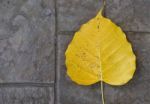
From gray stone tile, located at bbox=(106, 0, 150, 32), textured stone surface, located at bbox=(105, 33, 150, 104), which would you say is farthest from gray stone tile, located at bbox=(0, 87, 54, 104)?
gray stone tile, located at bbox=(106, 0, 150, 32)

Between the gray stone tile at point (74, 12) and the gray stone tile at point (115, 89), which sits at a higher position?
the gray stone tile at point (74, 12)

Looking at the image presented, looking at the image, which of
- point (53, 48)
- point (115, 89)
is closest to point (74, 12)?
point (53, 48)

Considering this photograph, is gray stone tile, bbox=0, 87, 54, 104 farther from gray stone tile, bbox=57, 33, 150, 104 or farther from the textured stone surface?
the textured stone surface

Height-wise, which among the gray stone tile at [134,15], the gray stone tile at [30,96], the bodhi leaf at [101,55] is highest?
the gray stone tile at [134,15]

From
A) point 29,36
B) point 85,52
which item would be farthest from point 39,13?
point 85,52

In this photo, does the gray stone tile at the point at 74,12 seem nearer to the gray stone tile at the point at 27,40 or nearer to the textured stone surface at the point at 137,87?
the gray stone tile at the point at 27,40

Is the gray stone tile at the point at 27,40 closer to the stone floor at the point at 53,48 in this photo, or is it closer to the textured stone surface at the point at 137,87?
the stone floor at the point at 53,48

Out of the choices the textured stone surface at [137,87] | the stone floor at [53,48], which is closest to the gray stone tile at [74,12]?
the stone floor at [53,48]

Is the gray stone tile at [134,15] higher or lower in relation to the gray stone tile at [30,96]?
higher

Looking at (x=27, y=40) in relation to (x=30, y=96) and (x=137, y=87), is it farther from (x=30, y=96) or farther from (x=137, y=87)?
(x=137, y=87)
